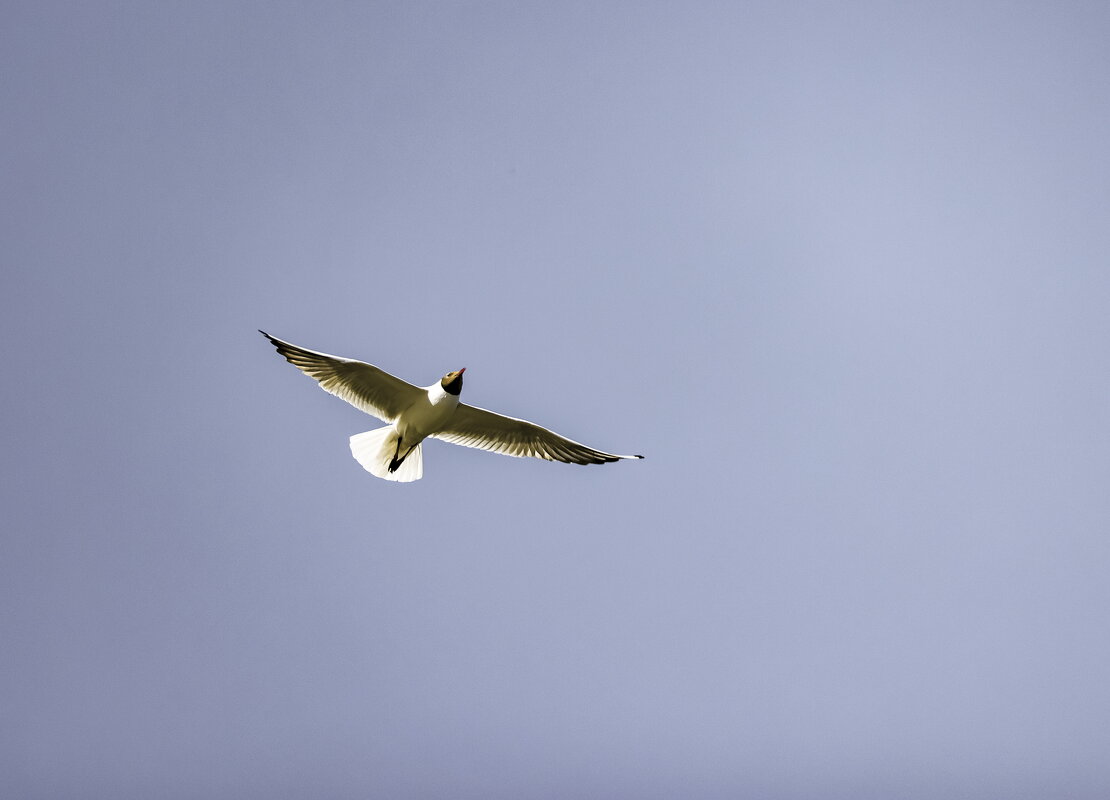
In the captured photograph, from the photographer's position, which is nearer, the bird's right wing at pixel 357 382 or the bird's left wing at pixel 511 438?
the bird's right wing at pixel 357 382

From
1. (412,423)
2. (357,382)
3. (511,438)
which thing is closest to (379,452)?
(412,423)

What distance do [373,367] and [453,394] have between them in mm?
850

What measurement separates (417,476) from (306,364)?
1695mm

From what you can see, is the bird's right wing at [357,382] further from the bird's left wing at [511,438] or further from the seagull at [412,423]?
the bird's left wing at [511,438]

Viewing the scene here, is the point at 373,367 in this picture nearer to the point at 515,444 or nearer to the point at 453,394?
the point at 453,394

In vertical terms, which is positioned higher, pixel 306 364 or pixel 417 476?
pixel 306 364

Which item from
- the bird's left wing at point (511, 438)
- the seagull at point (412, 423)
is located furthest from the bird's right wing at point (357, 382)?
the bird's left wing at point (511, 438)

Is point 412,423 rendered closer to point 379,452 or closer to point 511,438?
point 379,452

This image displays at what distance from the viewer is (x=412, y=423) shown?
1043 cm

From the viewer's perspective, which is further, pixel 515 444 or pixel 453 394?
pixel 515 444

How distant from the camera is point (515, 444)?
1098cm

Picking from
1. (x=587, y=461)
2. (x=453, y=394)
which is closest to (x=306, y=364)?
(x=453, y=394)

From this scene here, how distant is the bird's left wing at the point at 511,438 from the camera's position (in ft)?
34.8

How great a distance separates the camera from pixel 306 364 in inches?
395
